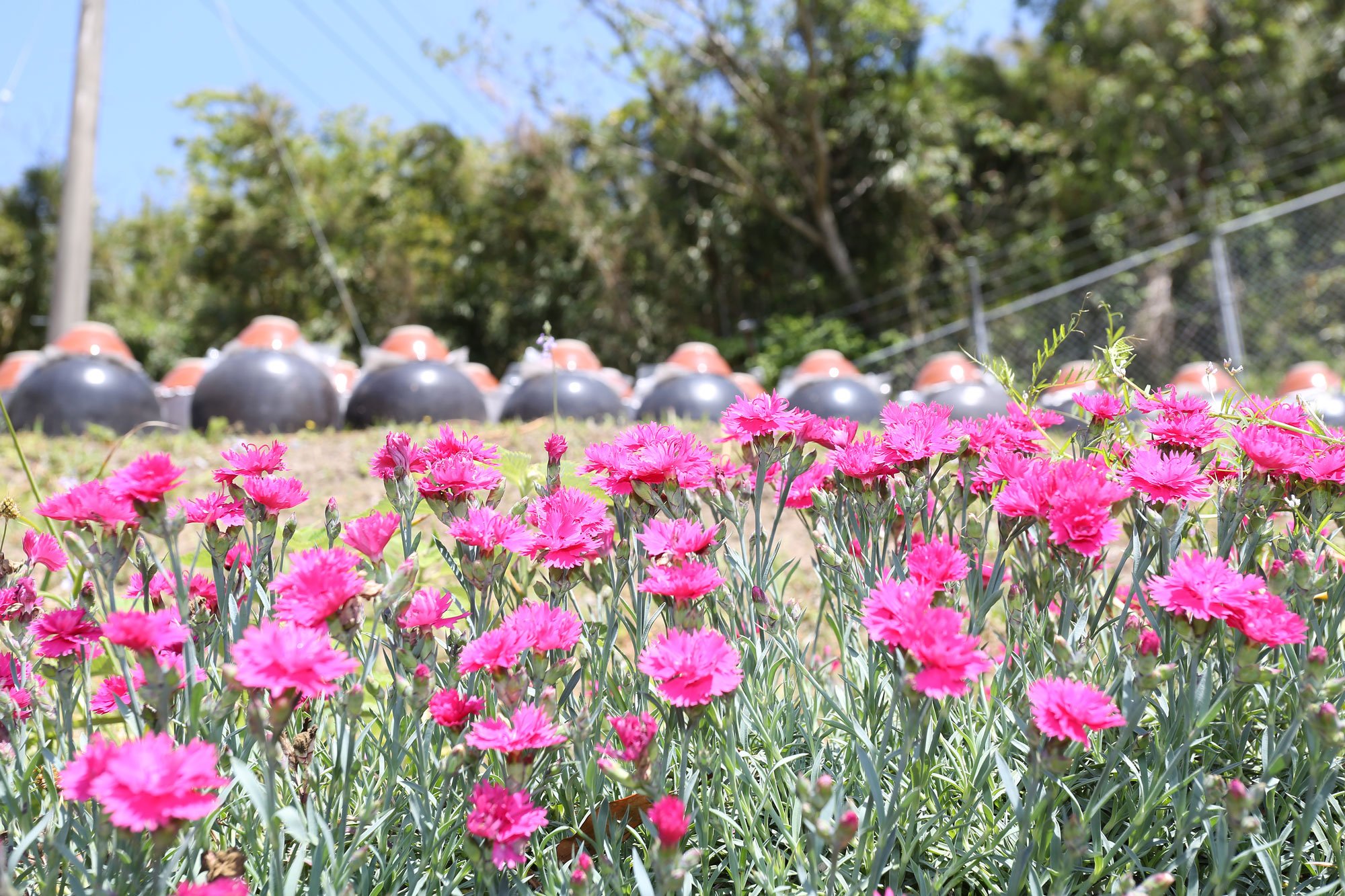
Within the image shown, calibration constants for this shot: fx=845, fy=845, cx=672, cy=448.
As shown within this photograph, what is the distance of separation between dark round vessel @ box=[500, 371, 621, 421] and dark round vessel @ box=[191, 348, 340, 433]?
127 centimetres

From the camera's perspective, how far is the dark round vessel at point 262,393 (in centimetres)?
519

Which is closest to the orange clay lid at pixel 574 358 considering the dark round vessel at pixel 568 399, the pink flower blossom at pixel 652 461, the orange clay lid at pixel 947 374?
the dark round vessel at pixel 568 399

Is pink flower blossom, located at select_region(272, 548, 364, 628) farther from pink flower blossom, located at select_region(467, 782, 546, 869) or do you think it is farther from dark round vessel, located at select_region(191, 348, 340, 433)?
dark round vessel, located at select_region(191, 348, 340, 433)

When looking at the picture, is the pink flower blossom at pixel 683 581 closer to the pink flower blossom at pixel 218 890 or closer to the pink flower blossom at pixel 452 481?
the pink flower blossom at pixel 452 481

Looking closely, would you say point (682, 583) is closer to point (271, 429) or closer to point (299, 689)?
point (299, 689)

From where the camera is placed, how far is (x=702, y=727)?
101 centimetres

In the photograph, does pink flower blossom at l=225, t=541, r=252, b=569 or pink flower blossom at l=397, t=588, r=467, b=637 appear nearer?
pink flower blossom at l=397, t=588, r=467, b=637

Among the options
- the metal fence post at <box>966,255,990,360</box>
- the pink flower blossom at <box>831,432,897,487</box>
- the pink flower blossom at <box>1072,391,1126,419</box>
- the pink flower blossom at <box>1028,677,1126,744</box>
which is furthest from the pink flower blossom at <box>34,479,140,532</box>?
the metal fence post at <box>966,255,990,360</box>

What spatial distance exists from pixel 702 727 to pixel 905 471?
43 cm

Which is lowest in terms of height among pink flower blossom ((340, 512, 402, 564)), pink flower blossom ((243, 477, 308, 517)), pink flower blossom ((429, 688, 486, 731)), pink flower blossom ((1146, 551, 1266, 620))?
pink flower blossom ((429, 688, 486, 731))

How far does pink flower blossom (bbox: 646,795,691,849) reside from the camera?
727 millimetres

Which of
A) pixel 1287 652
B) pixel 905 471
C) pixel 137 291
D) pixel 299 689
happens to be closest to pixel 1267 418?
pixel 1287 652

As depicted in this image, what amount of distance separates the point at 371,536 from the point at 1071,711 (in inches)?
29.5

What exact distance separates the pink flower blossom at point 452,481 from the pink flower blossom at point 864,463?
47 cm
